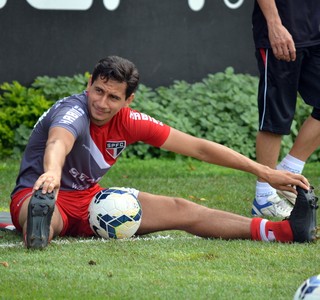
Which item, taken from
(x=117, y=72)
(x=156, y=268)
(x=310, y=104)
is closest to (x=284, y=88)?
(x=310, y=104)

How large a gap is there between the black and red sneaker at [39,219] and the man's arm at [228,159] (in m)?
1.20

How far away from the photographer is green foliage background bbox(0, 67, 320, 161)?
40.1ft

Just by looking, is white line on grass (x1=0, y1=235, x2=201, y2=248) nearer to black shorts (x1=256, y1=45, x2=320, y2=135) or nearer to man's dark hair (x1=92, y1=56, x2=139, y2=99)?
man's dark hair (x1=92, y1=56, x2=139, y2=99)

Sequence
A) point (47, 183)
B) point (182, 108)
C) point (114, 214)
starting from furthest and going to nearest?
point (182, 108) < point (114, 214) < point (47, 183)

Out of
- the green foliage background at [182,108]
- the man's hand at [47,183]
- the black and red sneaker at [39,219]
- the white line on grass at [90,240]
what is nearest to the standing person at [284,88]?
the white line on grass at [90,240]

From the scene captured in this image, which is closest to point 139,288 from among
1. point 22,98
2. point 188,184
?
point 188,184

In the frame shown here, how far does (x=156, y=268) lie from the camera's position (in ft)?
20.6

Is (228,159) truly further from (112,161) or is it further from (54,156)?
(54,156)

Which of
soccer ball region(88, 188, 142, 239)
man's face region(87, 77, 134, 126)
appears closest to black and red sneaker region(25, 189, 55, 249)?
soccer ball region(88, 188, 142, 239)

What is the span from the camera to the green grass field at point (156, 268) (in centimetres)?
564

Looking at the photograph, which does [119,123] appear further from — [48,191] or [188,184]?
[188,184]

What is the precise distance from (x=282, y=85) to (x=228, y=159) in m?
1.63

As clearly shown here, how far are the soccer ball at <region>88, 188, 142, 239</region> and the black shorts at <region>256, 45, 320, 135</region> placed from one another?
1.82m

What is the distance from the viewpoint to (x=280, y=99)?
878cm
